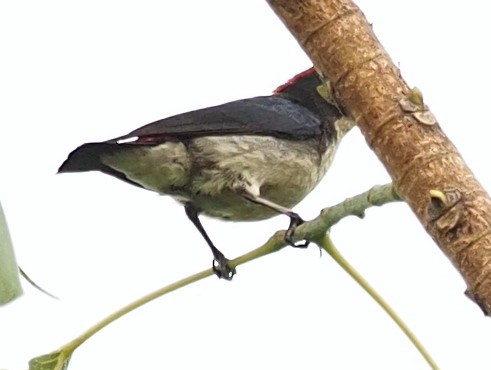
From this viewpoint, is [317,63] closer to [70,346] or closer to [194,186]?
[70,346]

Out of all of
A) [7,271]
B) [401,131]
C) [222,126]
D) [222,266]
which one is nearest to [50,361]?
[7,271]

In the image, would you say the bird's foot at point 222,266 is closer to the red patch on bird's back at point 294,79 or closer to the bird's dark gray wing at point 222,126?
the bird's dark gray wing at point 222,126

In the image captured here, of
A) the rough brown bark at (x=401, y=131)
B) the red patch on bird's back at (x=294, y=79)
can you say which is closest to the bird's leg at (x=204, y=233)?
the red patch on bird's back at (x=294, y=79)

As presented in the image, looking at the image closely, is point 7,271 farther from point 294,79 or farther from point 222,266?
point 294,79

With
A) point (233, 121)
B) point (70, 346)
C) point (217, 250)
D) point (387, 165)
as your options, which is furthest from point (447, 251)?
point (233, 121)

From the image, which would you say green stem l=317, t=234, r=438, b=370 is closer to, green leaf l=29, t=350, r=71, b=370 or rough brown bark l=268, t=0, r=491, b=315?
rough brown bark l=268, t=0, r=491, b=315

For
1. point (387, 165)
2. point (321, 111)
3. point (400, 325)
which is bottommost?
point (400, 325)
